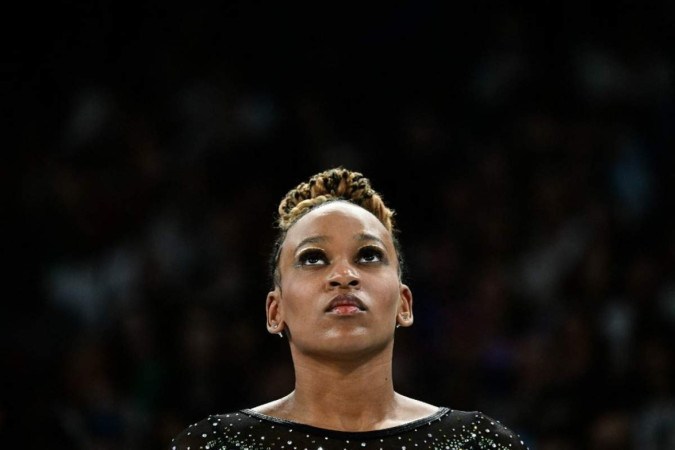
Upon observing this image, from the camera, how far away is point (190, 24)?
5320mm

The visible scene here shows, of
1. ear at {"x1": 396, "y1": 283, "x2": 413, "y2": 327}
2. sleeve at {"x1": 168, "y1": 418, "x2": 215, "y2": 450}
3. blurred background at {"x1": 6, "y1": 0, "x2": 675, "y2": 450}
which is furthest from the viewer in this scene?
blurred background at {"x1": 6, "y1": 0, "x2": 675, "y2": 450}

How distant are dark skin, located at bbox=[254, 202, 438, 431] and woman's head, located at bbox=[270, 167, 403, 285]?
56mm

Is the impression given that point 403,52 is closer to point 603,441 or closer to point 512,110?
point 512,110

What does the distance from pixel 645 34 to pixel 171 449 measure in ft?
12.3

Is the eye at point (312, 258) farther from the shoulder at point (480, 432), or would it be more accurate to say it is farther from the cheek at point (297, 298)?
the shoulder at point (480, 432)

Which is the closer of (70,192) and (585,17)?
(70,192)

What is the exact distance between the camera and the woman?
2330 mm

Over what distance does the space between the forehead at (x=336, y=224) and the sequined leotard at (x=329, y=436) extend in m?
0.40

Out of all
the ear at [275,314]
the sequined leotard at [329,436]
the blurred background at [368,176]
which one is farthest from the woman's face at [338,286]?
the blurred background at [368,176]

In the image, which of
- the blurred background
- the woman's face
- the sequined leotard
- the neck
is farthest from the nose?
the blurred background

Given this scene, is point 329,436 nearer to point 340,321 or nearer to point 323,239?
point 340,321

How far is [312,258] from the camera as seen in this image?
241 centimetres

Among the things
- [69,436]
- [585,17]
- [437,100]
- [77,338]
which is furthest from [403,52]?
[69,436]

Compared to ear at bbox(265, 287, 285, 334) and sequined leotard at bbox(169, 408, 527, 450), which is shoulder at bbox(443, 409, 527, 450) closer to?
sequined leotard at bbox(169, 408, 527, 450)
